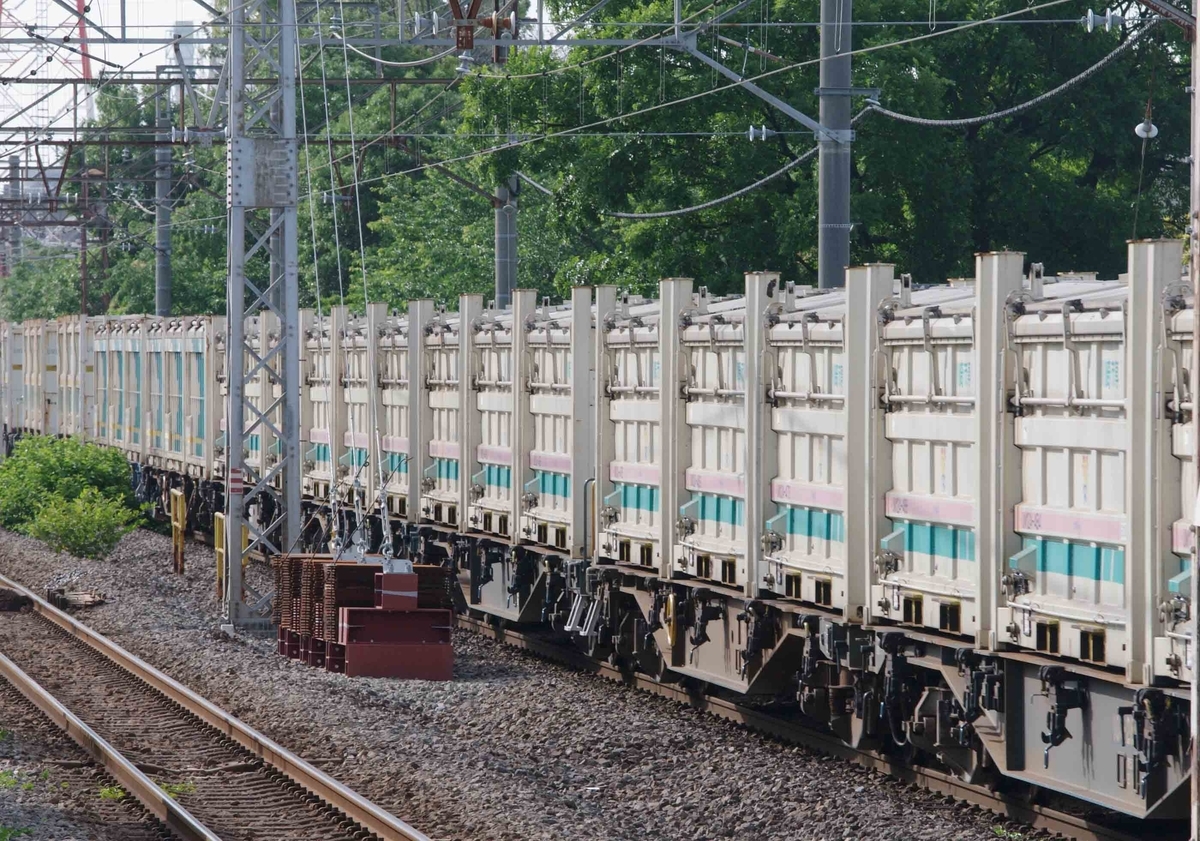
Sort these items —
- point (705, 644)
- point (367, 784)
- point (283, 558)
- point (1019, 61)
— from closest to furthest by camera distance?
1. point (367, 784)
2. point (705, 644)
3. point (283, 558)
4. point (1019, 61)

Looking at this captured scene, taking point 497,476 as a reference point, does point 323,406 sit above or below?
above

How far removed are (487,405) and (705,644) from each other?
5451mm

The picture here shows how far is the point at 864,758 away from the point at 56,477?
77.4 feet

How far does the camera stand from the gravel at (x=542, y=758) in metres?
11.4

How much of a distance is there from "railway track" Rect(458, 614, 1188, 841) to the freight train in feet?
0.52

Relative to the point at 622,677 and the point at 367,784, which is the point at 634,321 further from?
the point at 367,784

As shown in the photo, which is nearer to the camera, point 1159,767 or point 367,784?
point 1159,767

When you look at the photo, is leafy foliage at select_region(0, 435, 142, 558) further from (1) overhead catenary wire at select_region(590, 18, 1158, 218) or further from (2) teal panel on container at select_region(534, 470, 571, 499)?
(2) teal panel on container at select_region(534, 470, 571, 499)

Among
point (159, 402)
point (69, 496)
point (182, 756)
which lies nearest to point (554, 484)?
point (182, 756)

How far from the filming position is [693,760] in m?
13.5

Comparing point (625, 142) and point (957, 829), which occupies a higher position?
point (625, 142)

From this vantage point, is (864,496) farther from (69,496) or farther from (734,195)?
(69,496)

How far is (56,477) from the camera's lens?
111 ft

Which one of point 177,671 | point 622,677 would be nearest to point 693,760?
point 622,677
